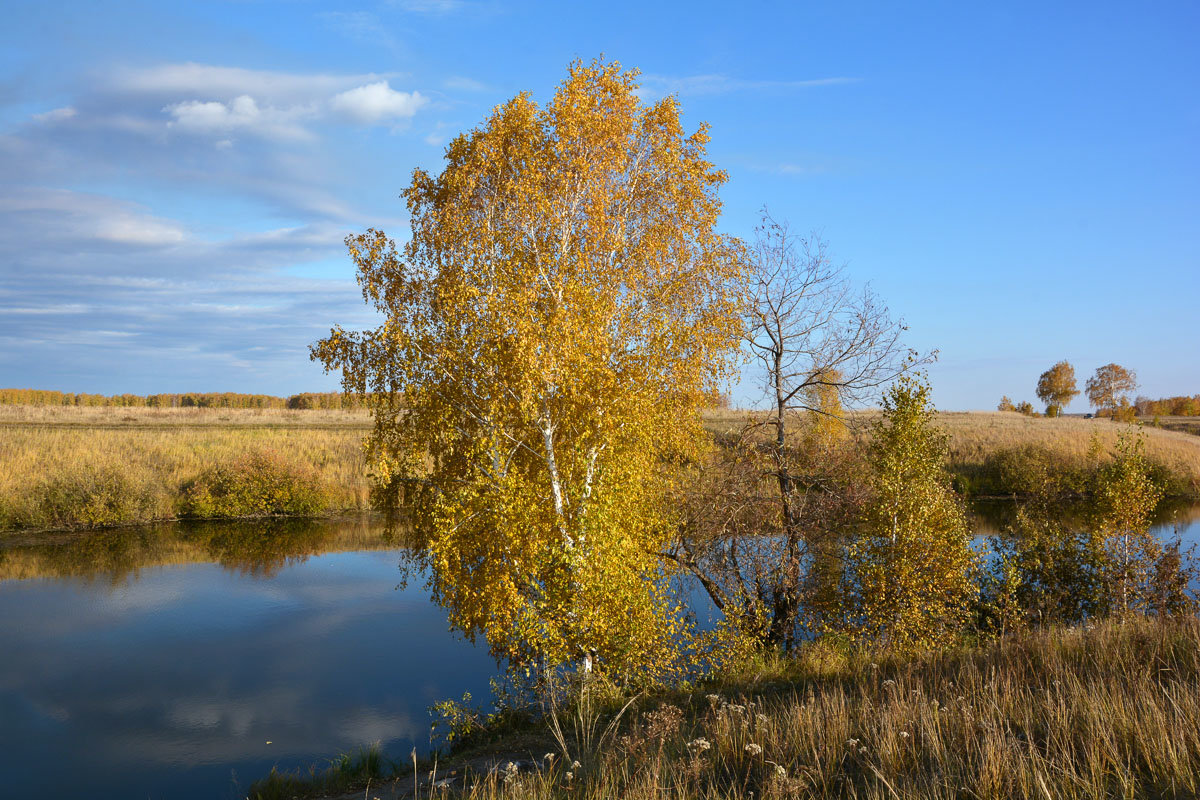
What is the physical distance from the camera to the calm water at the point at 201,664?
517 inches

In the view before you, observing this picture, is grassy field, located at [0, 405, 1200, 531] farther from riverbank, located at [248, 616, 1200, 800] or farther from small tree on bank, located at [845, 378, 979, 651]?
riverbank, located at [248, 616, 1200, 800]

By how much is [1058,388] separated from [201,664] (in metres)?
121

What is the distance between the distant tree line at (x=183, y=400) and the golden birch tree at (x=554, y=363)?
412ft

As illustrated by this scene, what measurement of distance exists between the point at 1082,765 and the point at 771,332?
1473cm

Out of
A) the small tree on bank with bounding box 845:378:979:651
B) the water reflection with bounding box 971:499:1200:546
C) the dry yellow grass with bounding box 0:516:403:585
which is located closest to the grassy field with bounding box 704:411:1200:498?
the water reflection with bounding box 971:499:1200:546

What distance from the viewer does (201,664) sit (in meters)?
17.8

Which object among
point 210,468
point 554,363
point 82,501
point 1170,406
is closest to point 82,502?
point 82,501

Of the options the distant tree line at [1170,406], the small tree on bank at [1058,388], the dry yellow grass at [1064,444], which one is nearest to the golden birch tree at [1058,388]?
the small tree on bank at [1058,388]

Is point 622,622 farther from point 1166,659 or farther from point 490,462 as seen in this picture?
point 1166,659

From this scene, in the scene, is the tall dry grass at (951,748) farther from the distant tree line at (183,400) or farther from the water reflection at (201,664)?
the distant tree line at (183,400)

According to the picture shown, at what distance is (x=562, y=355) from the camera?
516 inches

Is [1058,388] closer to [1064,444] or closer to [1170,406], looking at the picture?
[1170,406]

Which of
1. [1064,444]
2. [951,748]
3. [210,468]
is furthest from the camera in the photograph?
[1064,444]

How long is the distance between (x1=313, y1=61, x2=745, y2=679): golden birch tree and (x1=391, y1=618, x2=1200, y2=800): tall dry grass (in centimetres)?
419
